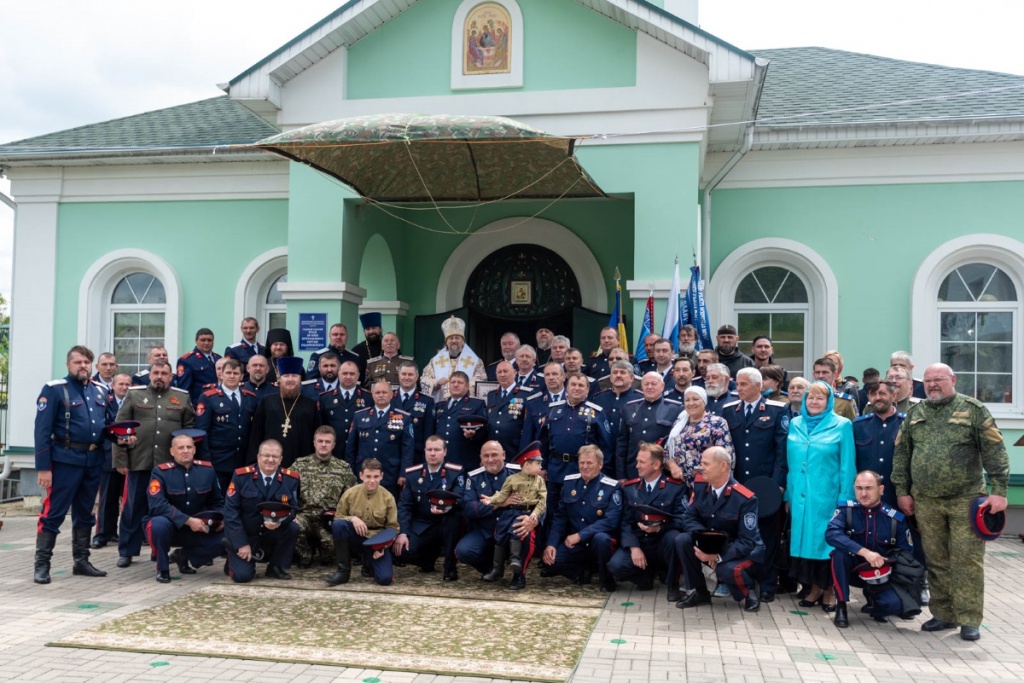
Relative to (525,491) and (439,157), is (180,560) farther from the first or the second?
(439,157)

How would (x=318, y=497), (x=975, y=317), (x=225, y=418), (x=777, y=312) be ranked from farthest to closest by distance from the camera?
(x=777, y=312), (x=975, y=317), (x=225, y=418), (x=318, y=497)

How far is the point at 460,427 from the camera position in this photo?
8547 millimetres

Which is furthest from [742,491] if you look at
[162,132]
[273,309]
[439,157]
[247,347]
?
[162,132]

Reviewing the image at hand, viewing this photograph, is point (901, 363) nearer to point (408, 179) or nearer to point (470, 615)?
point (470, 615)

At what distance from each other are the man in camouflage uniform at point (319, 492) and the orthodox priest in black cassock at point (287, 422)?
1.15 ft

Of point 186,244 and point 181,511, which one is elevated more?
point 186,244

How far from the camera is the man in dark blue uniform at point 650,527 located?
7.20m

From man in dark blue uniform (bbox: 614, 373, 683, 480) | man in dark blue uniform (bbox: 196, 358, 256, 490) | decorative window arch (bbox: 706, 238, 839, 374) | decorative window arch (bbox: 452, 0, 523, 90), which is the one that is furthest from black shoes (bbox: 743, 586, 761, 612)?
decorative window arch (bbox: 452, 0, 523, 90)

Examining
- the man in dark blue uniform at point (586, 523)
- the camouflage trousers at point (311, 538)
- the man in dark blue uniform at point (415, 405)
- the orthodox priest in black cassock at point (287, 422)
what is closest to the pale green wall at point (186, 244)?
the orthodox priest in black cassock at point (287, 422)

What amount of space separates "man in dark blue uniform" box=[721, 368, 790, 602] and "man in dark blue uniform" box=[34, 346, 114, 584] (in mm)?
5271

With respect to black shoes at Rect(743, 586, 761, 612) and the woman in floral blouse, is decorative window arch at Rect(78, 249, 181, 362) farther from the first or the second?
black shoes at Rect(743, 586, 761, 612)

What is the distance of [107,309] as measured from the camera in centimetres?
1385

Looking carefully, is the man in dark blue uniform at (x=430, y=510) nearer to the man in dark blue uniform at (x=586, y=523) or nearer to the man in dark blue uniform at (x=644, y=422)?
the man in dark blue uniform at (x=586, y=523)

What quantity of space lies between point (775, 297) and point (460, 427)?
18.2ft
